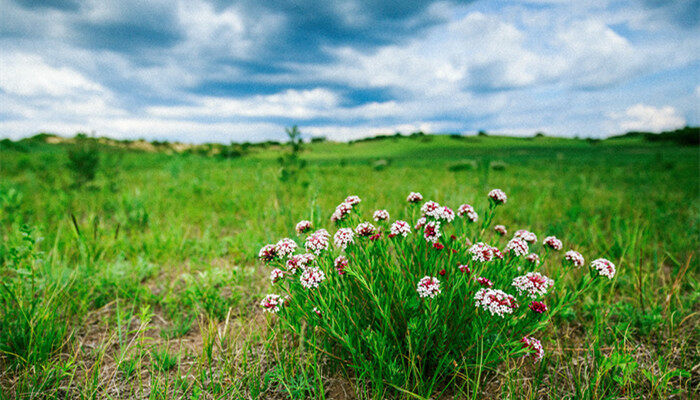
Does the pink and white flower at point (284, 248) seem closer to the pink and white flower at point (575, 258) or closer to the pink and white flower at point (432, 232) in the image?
the pink and white flower at point (432, 232)

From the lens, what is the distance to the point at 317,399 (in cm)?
184

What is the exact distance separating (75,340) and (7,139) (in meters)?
26.7

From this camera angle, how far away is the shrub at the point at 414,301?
5.51 ft

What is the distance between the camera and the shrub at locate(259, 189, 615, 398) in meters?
1.68

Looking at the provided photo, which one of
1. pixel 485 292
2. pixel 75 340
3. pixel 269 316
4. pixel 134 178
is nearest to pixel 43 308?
pixel 75 340

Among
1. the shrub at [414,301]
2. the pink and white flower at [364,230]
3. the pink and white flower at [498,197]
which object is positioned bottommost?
the shrub at [414,301]

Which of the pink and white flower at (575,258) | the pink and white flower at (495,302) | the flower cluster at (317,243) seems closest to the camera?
the pink and white flower at (495,302)

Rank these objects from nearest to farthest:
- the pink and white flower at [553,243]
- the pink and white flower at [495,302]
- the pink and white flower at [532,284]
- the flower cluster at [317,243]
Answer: the pink and white flower at [495,302] < the pink and white flower at [532,284] < the flower cluster at [317,243] < the pink and white flower at [553,243]

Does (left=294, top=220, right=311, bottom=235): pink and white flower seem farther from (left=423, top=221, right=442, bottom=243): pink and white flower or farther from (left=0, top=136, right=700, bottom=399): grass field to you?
(left=423, top=221, right=442, bottom=243): pink and white flower

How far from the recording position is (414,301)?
1.69 metres

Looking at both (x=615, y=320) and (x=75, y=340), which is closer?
(x=75, y=340)

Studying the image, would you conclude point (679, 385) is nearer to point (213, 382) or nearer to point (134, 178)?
point (213, 382)

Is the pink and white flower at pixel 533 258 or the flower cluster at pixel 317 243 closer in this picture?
the flower cluster at pixel 317 243

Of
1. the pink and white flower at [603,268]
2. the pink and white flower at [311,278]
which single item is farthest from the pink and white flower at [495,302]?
the pink and white flower at [311,278]
